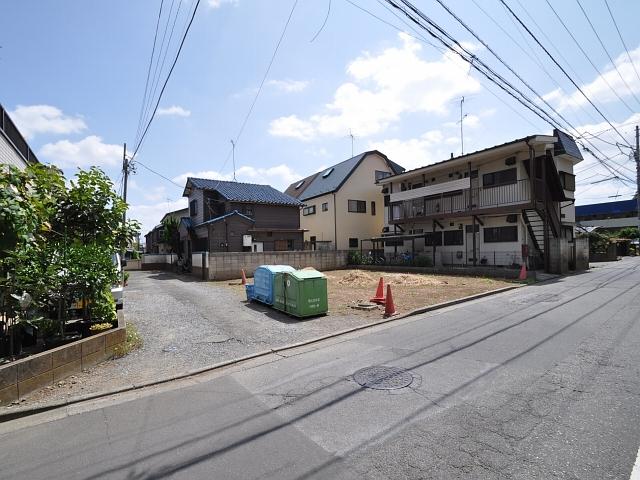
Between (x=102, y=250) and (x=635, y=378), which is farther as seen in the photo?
(x=102, y=250)

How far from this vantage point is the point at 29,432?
372 cm

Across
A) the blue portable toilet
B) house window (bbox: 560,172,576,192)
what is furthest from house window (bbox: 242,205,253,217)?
house window (bbox: 560,172,576,192)

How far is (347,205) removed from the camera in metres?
30.7

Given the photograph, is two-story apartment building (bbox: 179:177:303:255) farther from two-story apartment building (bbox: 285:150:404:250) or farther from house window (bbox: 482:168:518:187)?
house window (bbox: 482:168:518:187)

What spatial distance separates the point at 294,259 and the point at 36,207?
17097mm

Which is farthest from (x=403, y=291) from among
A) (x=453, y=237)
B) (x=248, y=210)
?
(x=248, y=210)

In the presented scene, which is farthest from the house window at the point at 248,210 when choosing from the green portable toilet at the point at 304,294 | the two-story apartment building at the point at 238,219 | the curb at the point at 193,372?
the curb at the point at 193,372

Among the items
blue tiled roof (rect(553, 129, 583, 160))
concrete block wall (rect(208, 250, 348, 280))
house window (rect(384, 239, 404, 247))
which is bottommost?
concrete block wall (rect(208, 250, 348, 280))

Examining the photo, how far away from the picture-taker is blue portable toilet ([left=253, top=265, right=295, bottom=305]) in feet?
33.7

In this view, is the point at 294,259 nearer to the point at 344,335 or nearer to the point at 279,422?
the point at 344,335

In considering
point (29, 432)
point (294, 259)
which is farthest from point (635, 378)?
point (294, 259)

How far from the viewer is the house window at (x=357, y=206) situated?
30947 mm

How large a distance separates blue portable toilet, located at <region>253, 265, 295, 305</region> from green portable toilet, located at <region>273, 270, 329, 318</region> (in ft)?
2.02

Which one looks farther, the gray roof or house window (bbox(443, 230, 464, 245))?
the gray roof
